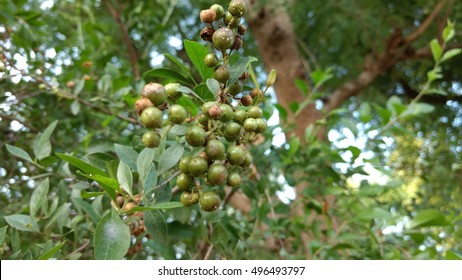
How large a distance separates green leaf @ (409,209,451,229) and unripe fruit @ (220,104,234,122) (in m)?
0.78

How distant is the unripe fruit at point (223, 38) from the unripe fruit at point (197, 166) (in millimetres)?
147

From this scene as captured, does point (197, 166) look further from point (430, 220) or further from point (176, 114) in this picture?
point (430, 220)

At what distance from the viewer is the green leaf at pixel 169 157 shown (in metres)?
0.69

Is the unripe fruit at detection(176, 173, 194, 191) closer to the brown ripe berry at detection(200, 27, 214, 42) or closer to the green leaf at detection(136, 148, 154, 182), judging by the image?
the green leaf at detection(136, 148, 154, 182)

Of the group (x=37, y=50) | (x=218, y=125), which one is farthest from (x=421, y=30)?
(x=218, y=125)

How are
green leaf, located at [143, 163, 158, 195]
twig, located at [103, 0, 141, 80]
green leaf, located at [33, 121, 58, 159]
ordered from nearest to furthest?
green leaf, located at [143, 163, 158, 195], green leaf, located at [33, 121, 58, 159], twig, located at [103, 0, 141, 80]

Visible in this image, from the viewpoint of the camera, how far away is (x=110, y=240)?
0.58 meters

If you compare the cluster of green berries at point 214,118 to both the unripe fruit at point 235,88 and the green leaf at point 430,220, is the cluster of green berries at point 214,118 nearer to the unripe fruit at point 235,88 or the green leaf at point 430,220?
the unripe fruit at point 235,88

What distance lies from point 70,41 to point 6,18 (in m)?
0.64

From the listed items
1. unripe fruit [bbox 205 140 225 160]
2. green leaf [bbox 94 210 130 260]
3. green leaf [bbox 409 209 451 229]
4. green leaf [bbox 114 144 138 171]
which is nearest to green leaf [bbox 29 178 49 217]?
green leaf [bbox 114 144 138 171]

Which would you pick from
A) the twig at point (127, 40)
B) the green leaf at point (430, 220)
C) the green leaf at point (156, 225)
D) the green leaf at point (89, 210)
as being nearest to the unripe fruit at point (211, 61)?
the green leaf at point (156, 225)

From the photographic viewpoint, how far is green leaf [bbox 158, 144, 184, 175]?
69 centimetres

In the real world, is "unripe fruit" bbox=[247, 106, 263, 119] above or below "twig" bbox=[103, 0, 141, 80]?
below

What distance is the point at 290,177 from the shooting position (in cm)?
127
